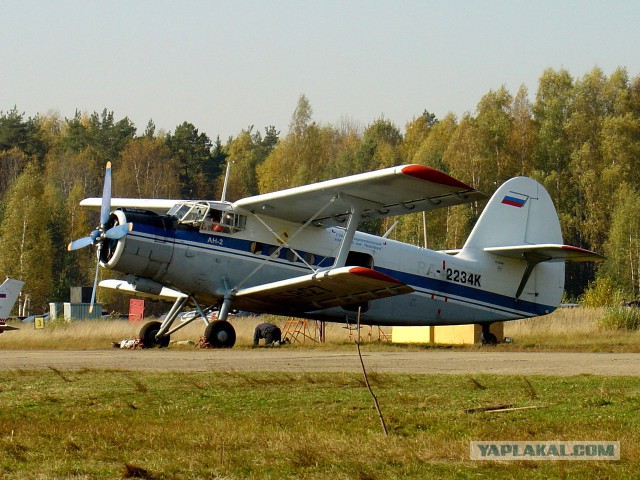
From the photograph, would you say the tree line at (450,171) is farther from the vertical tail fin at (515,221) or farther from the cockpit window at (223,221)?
the cockpit window at (223,221)

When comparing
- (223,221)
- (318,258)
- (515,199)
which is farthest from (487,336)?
(223,221)

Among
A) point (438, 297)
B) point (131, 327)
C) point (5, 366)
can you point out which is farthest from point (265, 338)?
point (5, 366)

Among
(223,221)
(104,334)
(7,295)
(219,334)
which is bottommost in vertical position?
(104,334)

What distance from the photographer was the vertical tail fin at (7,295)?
2936 cm

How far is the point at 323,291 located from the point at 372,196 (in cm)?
207

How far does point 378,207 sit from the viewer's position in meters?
19.9

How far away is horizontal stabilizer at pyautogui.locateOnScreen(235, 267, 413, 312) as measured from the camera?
18516 millimetres

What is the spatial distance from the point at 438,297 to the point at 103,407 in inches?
555

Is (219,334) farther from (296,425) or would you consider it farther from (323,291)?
(296,425)

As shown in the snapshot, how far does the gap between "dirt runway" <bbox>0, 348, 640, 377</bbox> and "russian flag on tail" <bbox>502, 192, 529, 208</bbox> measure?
7.92 meters

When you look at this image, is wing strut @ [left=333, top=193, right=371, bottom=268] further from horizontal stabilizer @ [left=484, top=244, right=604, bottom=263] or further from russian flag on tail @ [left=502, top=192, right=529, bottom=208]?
russian flag on tail @ [left=502, top=192, right=529, bottom=208]

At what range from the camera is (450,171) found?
69.8 meters

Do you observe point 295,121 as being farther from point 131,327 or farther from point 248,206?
point 248,206

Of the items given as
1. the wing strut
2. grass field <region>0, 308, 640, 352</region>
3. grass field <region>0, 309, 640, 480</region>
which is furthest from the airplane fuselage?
grass field <region>0, 309, 640, 480</region>
